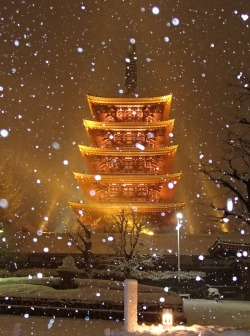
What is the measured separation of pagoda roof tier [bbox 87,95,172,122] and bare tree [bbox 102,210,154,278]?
9127mm

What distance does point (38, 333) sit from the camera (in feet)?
39.9

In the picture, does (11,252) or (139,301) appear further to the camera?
(11,252)

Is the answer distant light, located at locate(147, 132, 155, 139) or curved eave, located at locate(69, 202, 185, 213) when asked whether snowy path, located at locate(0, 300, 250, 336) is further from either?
distant light, located at locate(147, 132, 155, 139)

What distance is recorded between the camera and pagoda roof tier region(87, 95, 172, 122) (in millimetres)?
37438

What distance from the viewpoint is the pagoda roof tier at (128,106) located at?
37.4m

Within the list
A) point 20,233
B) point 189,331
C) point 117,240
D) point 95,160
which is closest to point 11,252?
point 20,233

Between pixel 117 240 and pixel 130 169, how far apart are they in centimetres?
734

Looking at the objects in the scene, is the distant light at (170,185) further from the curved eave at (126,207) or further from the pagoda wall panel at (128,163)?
the curved eave at (126,207)

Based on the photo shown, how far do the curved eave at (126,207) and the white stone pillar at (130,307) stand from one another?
25.4 metres

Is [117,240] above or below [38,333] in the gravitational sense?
above

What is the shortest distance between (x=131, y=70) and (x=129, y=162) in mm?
12636

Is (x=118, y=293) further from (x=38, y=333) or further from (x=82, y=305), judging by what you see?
(x=38, y=333)

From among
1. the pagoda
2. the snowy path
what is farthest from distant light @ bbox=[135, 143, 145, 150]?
the snowy path

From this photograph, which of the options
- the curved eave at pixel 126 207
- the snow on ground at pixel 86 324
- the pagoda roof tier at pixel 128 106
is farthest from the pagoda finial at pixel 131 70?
the snow on ground at pixel 86 324
